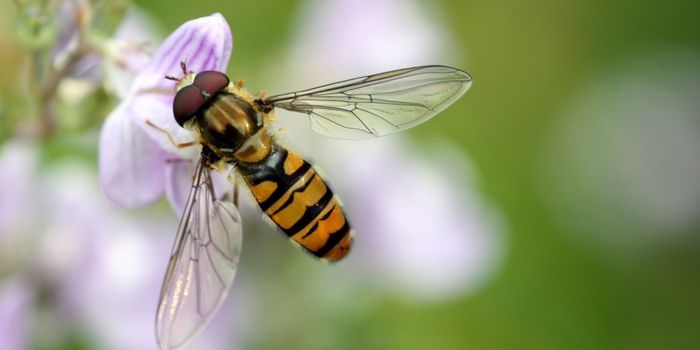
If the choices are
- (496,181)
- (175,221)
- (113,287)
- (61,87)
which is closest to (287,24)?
(496,181)

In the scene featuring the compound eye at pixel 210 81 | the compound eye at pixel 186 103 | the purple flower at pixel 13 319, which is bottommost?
the purple flower at pixel 13 319

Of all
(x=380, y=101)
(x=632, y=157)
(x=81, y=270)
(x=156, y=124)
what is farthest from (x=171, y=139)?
(x=632, y=157)

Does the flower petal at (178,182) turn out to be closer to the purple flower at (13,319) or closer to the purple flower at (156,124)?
the purple flower at (156,124)

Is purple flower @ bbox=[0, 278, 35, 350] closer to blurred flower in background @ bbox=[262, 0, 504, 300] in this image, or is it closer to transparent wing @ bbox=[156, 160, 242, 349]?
transparent wing @ bbox=[156, 160, 242, 349]

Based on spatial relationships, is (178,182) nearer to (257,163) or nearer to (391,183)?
(257,163)

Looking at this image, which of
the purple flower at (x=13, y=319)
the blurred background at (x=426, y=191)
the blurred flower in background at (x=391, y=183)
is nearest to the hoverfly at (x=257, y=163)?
the blurred background at (x=426, y=191)

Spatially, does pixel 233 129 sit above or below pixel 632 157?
above

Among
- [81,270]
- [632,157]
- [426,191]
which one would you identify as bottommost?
[81,270]
